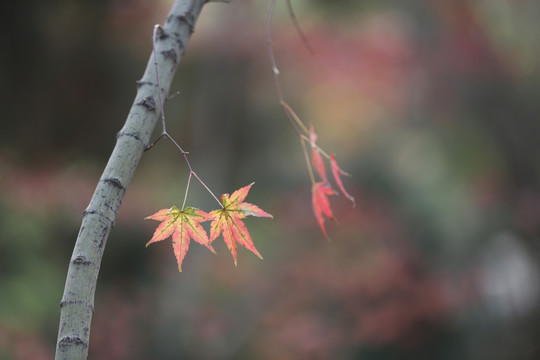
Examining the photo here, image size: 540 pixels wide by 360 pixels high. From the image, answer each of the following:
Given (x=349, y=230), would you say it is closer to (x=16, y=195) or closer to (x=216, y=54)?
(x=216, y=54)

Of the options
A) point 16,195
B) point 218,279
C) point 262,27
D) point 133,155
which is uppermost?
point 262,27

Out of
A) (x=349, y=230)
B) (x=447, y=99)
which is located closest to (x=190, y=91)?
(x=349, y=230)

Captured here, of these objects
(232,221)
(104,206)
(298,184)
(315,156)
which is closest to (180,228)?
(232,221)

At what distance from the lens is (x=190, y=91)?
4.30 meters

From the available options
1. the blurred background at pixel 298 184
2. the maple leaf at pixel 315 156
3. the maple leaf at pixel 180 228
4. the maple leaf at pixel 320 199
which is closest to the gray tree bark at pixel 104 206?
the maple leaf at pixel 180 228

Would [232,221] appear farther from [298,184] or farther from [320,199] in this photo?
[298,184]

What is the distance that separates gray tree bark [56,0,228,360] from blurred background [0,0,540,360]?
2.62 meters

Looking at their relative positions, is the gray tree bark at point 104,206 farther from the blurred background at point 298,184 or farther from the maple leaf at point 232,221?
the blurred background at point 298,184

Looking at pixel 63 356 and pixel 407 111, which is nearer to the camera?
pixel 63 356

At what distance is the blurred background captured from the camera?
130 inches

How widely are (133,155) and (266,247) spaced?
3.47m

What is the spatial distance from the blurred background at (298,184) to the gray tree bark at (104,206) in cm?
262

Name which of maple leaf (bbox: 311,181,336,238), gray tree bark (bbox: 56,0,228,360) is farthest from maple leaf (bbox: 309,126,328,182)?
gray tree bark (bbox: 56,0,228,360)

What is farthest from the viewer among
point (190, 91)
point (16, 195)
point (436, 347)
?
point (190, 91)
